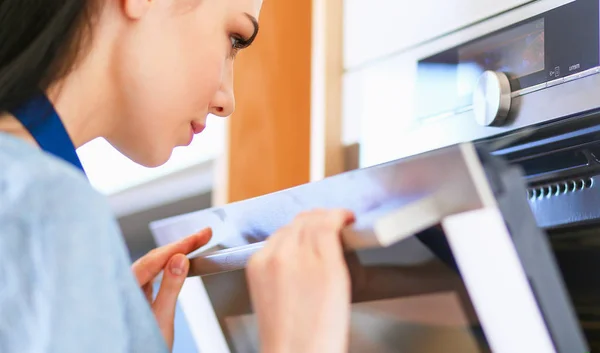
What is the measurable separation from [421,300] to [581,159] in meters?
0.24

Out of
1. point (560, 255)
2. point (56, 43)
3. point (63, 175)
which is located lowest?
point (560, 255)

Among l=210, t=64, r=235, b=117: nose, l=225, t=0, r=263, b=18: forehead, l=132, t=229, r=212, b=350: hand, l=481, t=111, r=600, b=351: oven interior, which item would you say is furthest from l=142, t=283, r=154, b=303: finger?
l=481, t=111, r=600, b=351: oven interior

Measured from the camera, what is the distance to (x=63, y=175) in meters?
0.54

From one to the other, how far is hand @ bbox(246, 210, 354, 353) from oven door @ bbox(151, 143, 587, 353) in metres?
0.02

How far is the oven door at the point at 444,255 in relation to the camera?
0.58m

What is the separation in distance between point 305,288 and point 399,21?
0.51 meters

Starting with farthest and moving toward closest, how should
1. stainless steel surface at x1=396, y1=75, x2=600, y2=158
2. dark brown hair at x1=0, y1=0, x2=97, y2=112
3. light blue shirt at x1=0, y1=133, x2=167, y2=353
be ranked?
stainless steel surface at x1=396, y1=75, x2=600, y2=158
dark brown hair at x1=0, y1=0, x2=97, y2=112
light blue shirt at x1=0, y1=133, x2=167, y2=353

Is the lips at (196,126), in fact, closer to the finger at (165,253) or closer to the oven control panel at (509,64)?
the finger at (165,253)

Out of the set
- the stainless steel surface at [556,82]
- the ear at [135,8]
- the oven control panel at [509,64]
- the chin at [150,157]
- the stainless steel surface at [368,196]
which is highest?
the ear at [135,8]

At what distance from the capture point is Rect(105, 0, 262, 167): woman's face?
73cm

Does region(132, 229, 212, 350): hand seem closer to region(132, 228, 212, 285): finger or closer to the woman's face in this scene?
region(132, 228, 212, 285): finger

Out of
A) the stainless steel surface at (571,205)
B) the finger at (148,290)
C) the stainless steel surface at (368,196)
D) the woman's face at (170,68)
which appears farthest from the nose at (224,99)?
the stainless steel surface at (571,205)

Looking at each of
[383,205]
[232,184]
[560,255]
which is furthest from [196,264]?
[232,184]

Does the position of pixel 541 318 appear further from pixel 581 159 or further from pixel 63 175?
pixel 63 175
